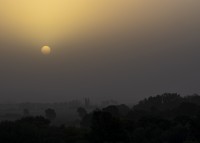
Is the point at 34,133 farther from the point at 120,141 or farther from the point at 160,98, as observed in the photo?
the point at 160,98

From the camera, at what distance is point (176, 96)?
154 meters

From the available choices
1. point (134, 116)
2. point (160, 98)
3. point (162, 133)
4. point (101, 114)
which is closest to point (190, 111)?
point (134, 116)

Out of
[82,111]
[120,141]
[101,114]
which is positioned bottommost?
[120,141]

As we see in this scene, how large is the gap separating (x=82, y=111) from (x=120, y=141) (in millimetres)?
92600

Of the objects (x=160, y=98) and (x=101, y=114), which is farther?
(x=160, y=98)

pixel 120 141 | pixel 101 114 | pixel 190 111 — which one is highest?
pixel 190 111

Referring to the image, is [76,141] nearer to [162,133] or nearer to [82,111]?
[162,133]

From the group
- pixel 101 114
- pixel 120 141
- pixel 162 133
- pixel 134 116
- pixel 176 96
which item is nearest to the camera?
pixel 120 141

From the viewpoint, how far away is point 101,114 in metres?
48.3

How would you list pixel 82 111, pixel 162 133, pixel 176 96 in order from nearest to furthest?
pixel 162 133 < pixel 82 111 < pixel 176 96

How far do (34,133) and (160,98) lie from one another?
3888 inches

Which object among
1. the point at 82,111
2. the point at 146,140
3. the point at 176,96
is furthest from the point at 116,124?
the point at 176,96

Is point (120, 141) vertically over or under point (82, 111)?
under

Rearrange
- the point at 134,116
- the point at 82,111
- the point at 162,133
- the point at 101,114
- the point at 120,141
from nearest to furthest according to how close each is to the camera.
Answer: the point at 120,141, the point at 101,114, the point at 162,133, the point at 134,116, the point at 82,111
